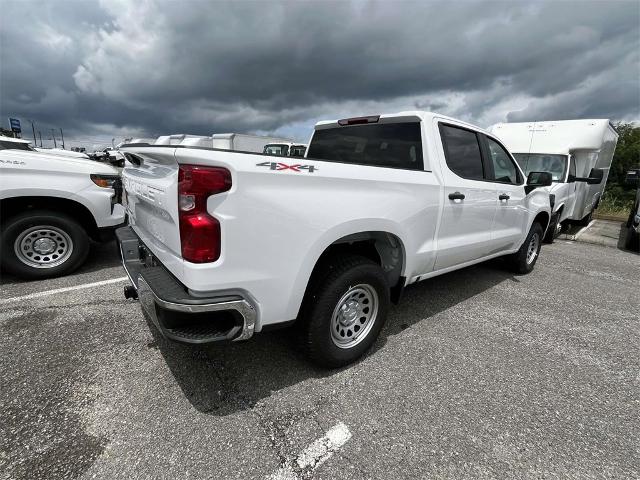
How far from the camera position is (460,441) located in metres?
2.00

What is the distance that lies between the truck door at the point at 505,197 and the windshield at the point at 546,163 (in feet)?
12.2

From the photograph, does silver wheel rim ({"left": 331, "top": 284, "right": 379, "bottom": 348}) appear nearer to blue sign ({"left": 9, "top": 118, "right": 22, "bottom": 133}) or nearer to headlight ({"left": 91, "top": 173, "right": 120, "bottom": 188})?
headlight ({"left": 91, "top": 173, "right": 120, "bottom": 188})

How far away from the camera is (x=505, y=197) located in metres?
3.89

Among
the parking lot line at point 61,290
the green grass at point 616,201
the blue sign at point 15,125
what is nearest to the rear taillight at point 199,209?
the parking lot line at point 61,290

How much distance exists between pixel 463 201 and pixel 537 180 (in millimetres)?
1790

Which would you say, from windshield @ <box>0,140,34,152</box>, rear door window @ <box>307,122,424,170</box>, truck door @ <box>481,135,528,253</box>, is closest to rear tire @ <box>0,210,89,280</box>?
rear door window @ <box>307,122,424,170</box>

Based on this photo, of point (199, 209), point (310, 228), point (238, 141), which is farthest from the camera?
point (238, 141)

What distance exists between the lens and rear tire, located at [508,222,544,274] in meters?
4.94

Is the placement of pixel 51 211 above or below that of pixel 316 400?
above

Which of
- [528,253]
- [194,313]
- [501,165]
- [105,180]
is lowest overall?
[528,253]

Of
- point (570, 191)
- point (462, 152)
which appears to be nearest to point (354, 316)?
point (462, 152)

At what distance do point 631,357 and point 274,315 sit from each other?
10.3 feet

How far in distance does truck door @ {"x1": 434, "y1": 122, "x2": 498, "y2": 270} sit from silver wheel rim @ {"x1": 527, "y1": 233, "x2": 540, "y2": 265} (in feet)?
5.74

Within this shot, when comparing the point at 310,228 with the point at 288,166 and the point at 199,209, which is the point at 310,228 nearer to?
the point at 288,166
